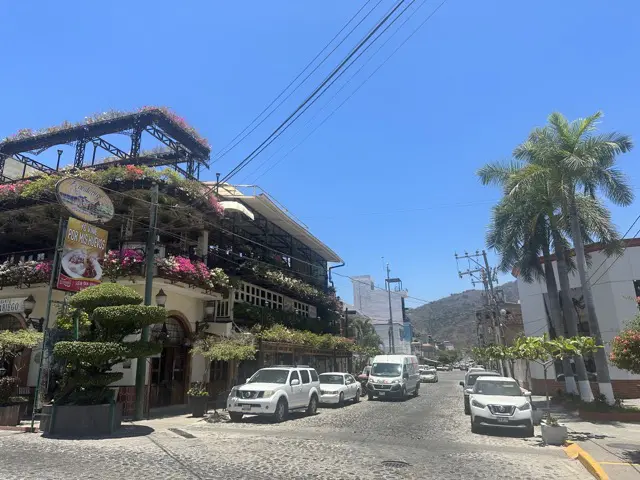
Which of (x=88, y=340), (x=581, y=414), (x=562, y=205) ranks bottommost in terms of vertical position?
(x=581, y=414)

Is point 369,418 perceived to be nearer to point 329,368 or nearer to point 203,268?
point 203,268

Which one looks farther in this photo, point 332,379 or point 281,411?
point 332,379

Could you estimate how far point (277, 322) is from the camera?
25672 millimetres

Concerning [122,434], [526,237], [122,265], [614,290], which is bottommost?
[122,434]

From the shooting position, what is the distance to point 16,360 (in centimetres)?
1830

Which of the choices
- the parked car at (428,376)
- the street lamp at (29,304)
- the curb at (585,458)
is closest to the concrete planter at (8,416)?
the street lamp at (29,304)

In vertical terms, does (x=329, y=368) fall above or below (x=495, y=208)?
below

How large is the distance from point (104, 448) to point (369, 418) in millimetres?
9349

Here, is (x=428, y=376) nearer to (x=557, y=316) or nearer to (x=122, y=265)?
(x=557, y=316)

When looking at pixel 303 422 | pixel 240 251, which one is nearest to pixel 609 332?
pixel 303 422

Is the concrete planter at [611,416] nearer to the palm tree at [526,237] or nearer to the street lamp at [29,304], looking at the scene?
the palm tree at [526,237]

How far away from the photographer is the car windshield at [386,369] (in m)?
24.4

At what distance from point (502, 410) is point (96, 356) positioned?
37.5ft

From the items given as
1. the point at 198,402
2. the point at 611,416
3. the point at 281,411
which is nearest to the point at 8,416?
the point at 198,402
